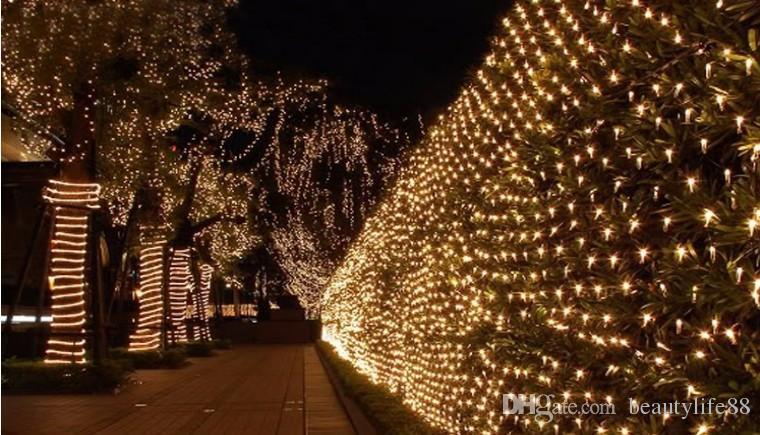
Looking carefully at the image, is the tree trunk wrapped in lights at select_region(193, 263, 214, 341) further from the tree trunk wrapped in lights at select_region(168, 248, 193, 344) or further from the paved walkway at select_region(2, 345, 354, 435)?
the paved walkway at select_region(2, 345, 354, 435)

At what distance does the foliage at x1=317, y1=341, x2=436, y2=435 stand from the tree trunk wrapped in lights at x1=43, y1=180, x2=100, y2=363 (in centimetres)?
528

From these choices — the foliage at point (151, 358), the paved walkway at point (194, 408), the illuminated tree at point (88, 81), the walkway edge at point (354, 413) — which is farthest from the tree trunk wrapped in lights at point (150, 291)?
the walkway edge at point (354, 413)

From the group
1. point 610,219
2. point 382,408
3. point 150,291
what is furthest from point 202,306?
point 610,219

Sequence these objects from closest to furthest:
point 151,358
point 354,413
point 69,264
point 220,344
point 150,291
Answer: point 354,413
point 69,264
point 151,358
point 150,291
point 220,344

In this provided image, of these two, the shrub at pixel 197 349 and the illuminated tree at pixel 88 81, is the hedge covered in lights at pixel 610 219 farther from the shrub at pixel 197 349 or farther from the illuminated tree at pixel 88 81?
the shrub at pixel 197 349

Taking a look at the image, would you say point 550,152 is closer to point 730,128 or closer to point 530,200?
point 530,200

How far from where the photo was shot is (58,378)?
17.7 m

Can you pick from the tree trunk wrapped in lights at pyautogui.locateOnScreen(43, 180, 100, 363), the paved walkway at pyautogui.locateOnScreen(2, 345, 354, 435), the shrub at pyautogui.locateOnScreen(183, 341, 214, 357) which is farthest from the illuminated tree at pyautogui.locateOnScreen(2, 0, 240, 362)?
the shrub at pyautogui.locateOnScreen(183, 341, 214, 357)

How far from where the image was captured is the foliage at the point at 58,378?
17547 millimetres

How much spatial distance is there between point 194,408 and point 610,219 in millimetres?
12464

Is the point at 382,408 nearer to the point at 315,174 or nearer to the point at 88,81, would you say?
the point at 88,81

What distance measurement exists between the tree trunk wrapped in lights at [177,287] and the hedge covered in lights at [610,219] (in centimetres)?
2403

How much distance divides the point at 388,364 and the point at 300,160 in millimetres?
23592

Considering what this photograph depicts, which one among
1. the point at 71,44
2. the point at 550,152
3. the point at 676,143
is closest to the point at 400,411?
the point at 550,152
